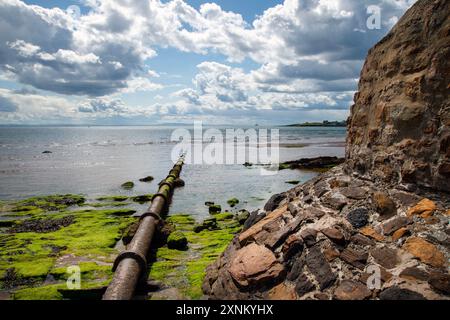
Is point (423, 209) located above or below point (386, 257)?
above

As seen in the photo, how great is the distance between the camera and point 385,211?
5.43m

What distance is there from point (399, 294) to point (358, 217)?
158 centimetres

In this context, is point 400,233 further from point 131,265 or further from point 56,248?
point 56,248

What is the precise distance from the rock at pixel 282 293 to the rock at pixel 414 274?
1557 mm

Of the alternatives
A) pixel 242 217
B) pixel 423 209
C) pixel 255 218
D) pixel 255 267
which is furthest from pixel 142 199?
pixel 423 209

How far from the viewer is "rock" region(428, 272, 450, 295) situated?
13.3 ft

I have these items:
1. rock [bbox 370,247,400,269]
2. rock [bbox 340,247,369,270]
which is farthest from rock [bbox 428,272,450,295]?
rock [bbox 340,247,369,270]

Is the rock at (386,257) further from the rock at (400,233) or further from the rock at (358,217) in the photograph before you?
the rock at (358,217)

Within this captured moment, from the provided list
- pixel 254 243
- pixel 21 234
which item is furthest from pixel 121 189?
pixel 254 243

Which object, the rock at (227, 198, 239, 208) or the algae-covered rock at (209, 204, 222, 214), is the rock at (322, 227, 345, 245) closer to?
the algae-covered rock at (209, 204, 222, 214)

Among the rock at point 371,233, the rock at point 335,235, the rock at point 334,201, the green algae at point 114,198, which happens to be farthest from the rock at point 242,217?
the rock at point 371,233

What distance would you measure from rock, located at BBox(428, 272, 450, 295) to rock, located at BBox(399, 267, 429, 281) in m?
0.10

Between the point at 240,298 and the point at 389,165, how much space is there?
338cm

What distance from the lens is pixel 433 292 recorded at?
162 inches
